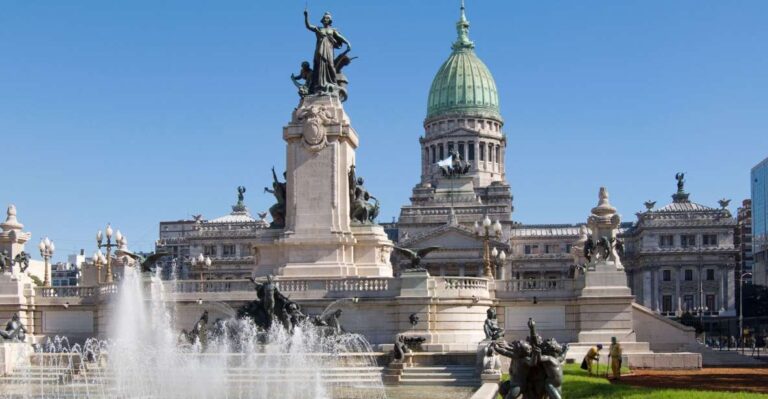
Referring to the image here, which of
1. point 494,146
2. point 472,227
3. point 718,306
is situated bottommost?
point 718,306

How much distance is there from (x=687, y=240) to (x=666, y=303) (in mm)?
8692

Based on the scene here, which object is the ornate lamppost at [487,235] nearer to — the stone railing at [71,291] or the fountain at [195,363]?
the fountain at [195,363]

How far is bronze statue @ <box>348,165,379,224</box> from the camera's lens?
46.0 meters

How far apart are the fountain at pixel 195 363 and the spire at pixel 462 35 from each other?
408ft

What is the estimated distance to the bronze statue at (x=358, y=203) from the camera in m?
46.0

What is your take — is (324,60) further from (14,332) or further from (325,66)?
(14,332)

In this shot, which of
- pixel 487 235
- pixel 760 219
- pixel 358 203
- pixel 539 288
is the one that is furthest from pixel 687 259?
pixel 358 203

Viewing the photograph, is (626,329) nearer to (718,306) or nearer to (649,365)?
(649,365)

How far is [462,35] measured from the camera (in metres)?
166

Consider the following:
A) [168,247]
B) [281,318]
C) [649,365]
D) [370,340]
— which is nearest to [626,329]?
[649,365]

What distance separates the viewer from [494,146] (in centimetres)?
16238

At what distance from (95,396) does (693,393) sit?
1893 cm

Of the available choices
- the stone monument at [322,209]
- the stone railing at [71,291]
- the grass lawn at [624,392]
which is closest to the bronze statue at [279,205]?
the stone monument at [322,209]

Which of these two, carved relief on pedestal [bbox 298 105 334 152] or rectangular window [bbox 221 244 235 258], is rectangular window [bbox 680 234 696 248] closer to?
rectangular window [bbox 221 244 235 258]
